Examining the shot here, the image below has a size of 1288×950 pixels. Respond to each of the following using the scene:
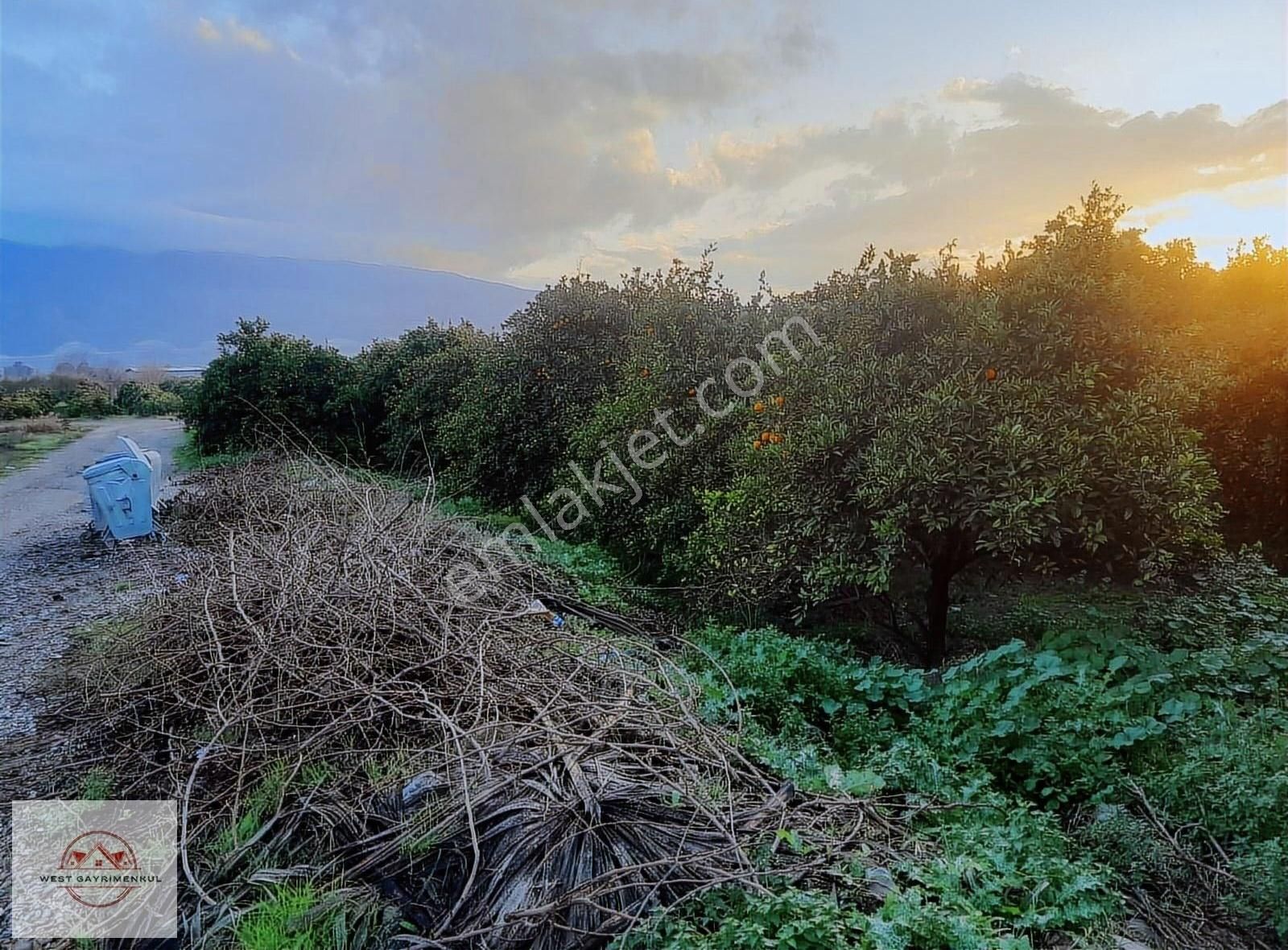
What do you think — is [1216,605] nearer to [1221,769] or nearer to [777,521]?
[1221,769]

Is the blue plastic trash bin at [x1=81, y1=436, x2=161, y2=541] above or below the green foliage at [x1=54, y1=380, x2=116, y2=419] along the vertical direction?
below

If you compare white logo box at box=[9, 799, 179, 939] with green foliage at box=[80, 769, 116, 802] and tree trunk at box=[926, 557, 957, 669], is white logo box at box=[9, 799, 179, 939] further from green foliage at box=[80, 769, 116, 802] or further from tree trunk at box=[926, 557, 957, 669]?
tree trunk at box=[926, 557, 957, 669]

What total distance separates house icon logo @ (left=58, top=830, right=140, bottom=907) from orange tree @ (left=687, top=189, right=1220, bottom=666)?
3.65 m

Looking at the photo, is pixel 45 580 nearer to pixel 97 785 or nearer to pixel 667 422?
pixel 97 785

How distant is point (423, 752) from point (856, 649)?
3268 millimetres

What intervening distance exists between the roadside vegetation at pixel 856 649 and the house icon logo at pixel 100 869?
0.25 metres

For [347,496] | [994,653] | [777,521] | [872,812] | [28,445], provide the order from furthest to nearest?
[28,445] → [347,496] → [777,521] → [994,653] → [872,812]

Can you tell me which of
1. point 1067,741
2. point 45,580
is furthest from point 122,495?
point 1067,741

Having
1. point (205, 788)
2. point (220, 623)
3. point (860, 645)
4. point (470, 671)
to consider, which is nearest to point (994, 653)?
point (860, 645)

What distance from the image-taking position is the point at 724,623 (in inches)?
218

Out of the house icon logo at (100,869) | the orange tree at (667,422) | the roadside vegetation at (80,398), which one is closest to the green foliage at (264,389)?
the orange tree at (667,422)

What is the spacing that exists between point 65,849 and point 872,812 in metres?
3.17

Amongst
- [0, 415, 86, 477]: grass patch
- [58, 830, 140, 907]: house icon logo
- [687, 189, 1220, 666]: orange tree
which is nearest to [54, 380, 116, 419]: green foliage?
[0, 415, 86, 477]: grass patch

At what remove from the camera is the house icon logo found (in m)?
2.49
